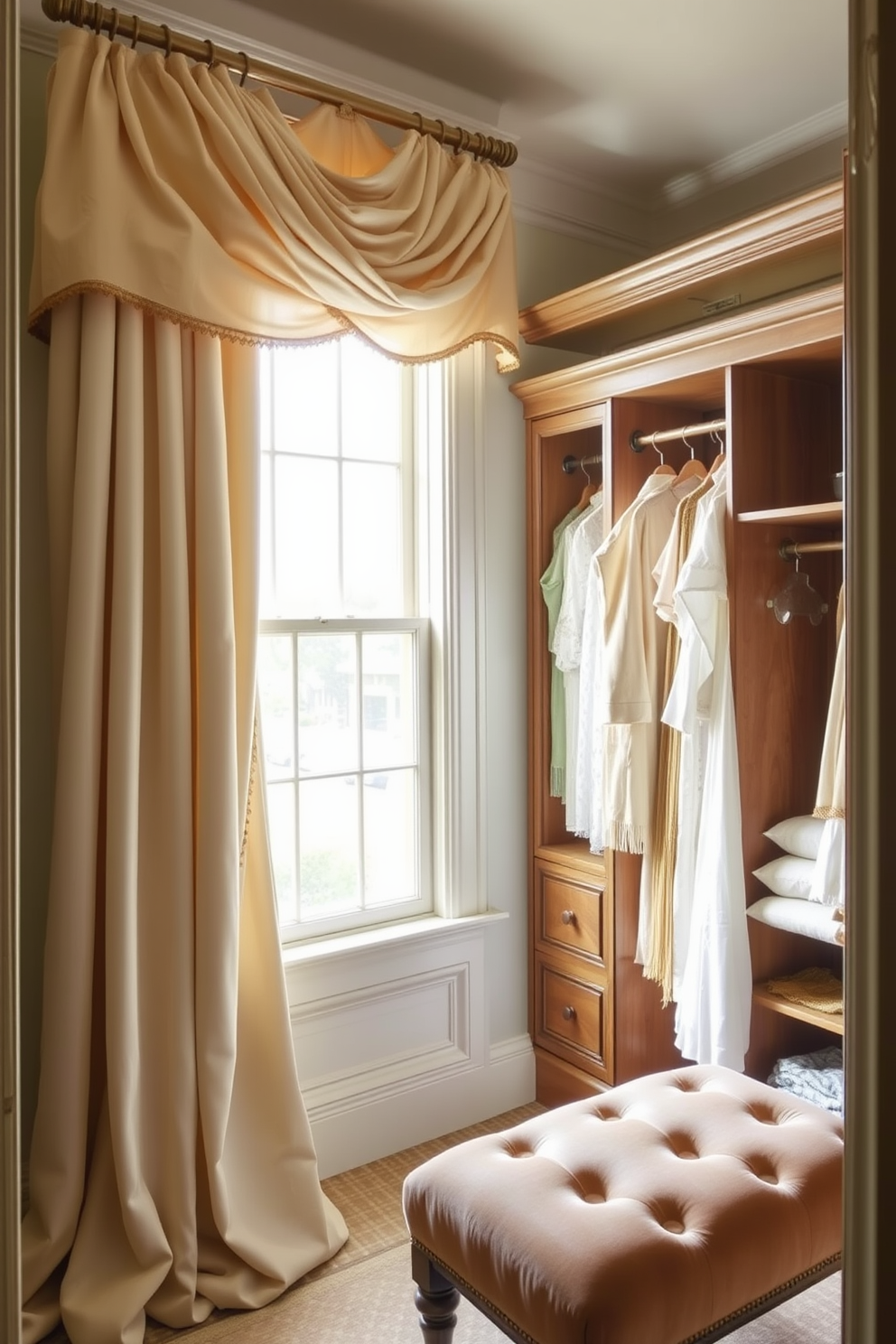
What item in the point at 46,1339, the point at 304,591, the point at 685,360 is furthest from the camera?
the point at 304,591

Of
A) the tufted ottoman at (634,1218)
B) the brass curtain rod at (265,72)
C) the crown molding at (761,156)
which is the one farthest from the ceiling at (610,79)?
the tufted ottoman at (634,1218)

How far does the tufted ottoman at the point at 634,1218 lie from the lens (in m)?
1.48

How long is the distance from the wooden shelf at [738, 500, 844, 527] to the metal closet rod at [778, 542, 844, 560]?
0.18 feet

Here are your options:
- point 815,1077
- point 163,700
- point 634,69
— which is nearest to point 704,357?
point 634,69

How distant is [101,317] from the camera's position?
2.10 m

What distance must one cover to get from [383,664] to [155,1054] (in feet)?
3.81

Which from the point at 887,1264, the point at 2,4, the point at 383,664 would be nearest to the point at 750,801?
the point at 383,664

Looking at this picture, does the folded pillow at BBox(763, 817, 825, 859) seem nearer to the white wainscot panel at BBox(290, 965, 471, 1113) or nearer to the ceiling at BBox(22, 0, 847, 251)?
the white wainscot panel at BBox(290, 965, 471, 1113)

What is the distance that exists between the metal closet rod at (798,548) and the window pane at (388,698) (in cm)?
103

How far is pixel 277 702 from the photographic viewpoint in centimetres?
263

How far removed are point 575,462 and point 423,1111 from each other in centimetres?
192

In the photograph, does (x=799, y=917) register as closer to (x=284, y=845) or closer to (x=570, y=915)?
(x=570, y=915)

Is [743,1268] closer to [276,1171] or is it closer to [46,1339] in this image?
[276,1171]

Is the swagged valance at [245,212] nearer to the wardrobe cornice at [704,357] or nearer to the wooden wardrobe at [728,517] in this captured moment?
the wardrobe cornice at [704,357]
